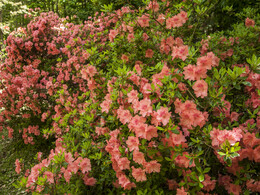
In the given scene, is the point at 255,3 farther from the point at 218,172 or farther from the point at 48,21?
the point at 48,21

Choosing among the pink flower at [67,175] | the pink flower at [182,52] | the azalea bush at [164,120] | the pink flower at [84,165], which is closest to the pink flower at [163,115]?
the azalea bush at [164,120]

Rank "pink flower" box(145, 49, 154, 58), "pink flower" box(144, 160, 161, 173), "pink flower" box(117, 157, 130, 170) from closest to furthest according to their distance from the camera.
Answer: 1. "pink flower" box(144, 160, 161, 173)
2. "pink flower" box(117, 157, 130, 170)
3. "pink flower" box(145, 49, 154, 58)

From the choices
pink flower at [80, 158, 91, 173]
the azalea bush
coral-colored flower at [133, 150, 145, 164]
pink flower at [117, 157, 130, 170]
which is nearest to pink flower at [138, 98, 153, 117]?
the azalea bush

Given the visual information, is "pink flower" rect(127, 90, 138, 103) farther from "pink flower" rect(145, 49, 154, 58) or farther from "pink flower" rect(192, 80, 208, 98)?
"pink flower" rect(145, 49, 154, 58)

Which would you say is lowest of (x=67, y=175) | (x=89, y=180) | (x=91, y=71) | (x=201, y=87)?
(x=89, y=180)

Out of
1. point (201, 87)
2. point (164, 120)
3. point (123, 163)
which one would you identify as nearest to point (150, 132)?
point (164, 120)

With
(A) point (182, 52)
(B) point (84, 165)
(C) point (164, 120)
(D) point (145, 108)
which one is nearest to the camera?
(C) point (164, 120)

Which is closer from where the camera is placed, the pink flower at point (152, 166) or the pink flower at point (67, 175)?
the pink flower at point (152, 166)

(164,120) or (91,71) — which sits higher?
(164,120)

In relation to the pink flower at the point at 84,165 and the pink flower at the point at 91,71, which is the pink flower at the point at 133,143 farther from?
the pink flower at the point at 91,71

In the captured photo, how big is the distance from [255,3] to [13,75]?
18.4 feet

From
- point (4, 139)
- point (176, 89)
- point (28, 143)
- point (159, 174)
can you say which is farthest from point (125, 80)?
point (4, 139)

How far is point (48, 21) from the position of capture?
4.89m

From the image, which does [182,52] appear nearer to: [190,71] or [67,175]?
[190,71]
